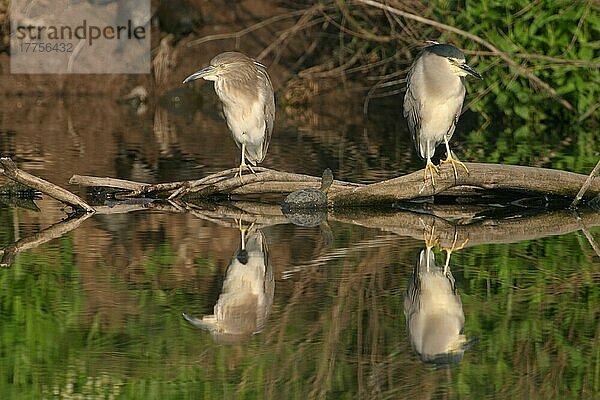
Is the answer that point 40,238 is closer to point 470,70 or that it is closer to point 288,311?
point 288,311

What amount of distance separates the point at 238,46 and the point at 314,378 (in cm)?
1575

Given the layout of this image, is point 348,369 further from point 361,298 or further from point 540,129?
point 540,129

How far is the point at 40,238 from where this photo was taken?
26.6 feet

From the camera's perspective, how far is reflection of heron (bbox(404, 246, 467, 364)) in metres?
5.50

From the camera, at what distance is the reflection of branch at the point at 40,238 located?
7.53 metres

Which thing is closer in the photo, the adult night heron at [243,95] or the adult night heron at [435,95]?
the adult night heron at [435,95]

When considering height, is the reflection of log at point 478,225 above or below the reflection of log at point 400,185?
below

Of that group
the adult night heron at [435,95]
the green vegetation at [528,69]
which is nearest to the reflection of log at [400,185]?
the adult night heron at [435,95]

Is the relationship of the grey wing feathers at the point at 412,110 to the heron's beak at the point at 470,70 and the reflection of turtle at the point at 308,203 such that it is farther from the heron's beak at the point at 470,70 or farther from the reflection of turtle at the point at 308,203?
the reflection of turtle at the point at 308,203

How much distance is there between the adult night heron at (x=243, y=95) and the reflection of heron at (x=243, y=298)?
69.3 inches

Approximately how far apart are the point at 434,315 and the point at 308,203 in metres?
3.30

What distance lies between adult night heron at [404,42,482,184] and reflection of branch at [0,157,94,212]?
2.44 meters

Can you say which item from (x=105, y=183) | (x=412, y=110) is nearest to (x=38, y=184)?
(x=105, y=183)

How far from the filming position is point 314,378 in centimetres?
511
